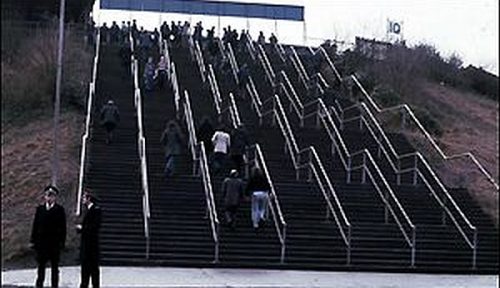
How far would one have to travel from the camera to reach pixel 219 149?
21.5m

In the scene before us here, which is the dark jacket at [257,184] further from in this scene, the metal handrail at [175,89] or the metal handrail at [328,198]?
the metal handrail at [175,89]

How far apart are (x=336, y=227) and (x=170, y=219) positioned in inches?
126

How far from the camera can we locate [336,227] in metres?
19.2

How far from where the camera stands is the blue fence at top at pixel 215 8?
51.1m

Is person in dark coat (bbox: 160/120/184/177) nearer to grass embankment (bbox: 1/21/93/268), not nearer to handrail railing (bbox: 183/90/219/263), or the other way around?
handrail railing (bbox: 183/90/219/263)

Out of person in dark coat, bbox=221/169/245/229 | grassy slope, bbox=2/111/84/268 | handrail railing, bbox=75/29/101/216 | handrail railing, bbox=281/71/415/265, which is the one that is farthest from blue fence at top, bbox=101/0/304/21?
person in dark coat, bbox=221/169/245/229

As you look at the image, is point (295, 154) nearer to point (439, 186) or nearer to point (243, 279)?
point (439, 186)

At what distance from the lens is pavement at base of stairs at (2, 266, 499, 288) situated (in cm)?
1384

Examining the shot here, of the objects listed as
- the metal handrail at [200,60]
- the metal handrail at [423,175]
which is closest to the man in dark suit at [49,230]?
the metal handrail at [423,175]

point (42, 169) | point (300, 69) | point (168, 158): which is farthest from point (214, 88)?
point (42, 169)

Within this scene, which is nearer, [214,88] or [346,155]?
[346,155]

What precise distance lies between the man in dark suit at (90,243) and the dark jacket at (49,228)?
0.92 ft

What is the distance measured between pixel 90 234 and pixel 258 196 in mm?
7121

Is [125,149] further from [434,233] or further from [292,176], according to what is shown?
[434,233]
